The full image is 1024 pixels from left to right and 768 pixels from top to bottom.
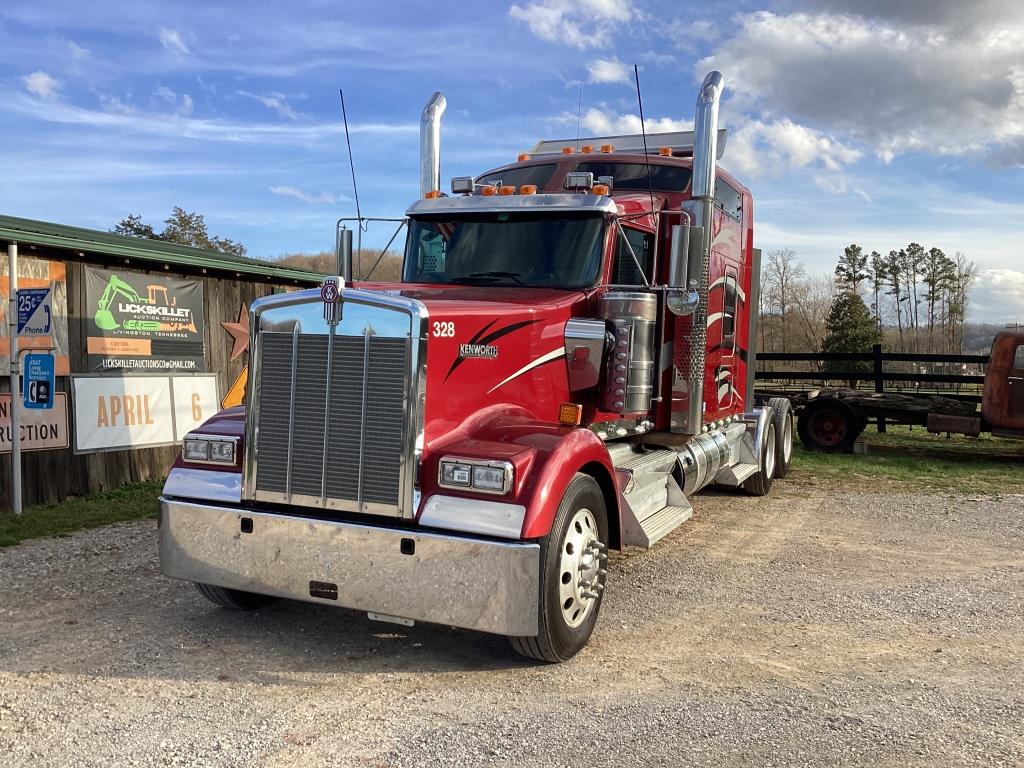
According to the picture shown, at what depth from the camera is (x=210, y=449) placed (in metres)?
5.00

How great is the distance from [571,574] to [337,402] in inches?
62.0

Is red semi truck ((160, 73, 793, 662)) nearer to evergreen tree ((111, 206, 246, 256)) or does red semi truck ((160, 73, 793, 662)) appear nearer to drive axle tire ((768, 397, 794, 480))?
drive axle tire ((768, 397, 794, 480))

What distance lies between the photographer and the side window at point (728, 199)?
324 inches

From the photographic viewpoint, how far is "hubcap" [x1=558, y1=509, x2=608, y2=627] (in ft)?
15.3

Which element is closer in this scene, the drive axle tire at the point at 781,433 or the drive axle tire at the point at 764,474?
the drive axle tire at the point at 764,474

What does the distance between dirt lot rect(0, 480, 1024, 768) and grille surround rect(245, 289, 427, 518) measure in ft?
3.19

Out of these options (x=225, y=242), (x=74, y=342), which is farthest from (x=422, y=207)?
(x=225, y=242)

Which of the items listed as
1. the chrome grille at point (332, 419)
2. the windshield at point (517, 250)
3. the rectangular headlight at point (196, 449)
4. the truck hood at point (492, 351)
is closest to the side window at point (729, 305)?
the windshield at point (517, 250)

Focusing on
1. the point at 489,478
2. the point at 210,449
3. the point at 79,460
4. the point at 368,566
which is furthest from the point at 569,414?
the point at 79,460

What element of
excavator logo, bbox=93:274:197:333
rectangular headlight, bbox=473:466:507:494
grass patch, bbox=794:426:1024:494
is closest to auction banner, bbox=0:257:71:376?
excavator logo, bbox=93:274:197:333

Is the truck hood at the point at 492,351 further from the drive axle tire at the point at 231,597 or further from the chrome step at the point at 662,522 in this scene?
the drive axle tire at the point at 231,597

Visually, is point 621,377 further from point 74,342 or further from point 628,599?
point 74,342

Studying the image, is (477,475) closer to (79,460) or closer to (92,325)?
(79,460)

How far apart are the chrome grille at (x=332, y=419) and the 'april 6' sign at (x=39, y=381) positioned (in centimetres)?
462
